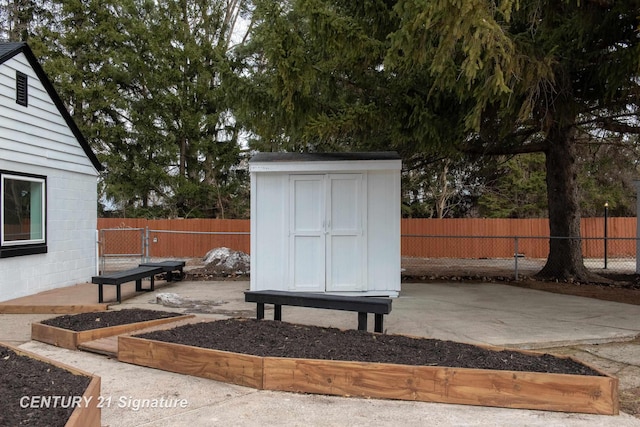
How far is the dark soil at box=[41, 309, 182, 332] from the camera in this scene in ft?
18.9

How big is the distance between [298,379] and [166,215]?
75.2 feet

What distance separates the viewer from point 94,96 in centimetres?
2328

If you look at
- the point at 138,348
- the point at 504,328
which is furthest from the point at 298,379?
the point at 504,328

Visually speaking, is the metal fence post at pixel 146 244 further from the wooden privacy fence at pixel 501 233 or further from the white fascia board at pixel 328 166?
the wooden privacy fence at pixel 501 233

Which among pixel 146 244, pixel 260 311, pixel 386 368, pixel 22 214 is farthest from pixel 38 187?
pixel 386 368

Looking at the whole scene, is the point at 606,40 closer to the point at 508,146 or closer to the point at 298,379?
the point at 508,146

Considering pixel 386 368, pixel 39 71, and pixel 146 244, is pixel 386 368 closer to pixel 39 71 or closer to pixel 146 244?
pixel 39 71

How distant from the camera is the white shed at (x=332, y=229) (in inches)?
335

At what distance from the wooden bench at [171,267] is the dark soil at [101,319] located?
379 cm

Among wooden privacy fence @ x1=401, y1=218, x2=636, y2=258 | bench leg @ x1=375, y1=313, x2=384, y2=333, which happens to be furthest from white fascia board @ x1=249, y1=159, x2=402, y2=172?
wooden privacy fence @ x1=401, y1=218, x2=636, y2=258

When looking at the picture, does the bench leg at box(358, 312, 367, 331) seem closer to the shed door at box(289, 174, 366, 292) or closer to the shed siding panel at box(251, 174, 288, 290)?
the shed door at box(289, 174, 366, 292)

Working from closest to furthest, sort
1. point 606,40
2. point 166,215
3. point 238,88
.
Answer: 1. point 606,40
2. point 238,88
3. point 166,215

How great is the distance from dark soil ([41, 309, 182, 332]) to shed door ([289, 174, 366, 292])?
9.20 ft

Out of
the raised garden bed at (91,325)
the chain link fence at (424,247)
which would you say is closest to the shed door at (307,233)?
the raised garden bed at (91,325)
